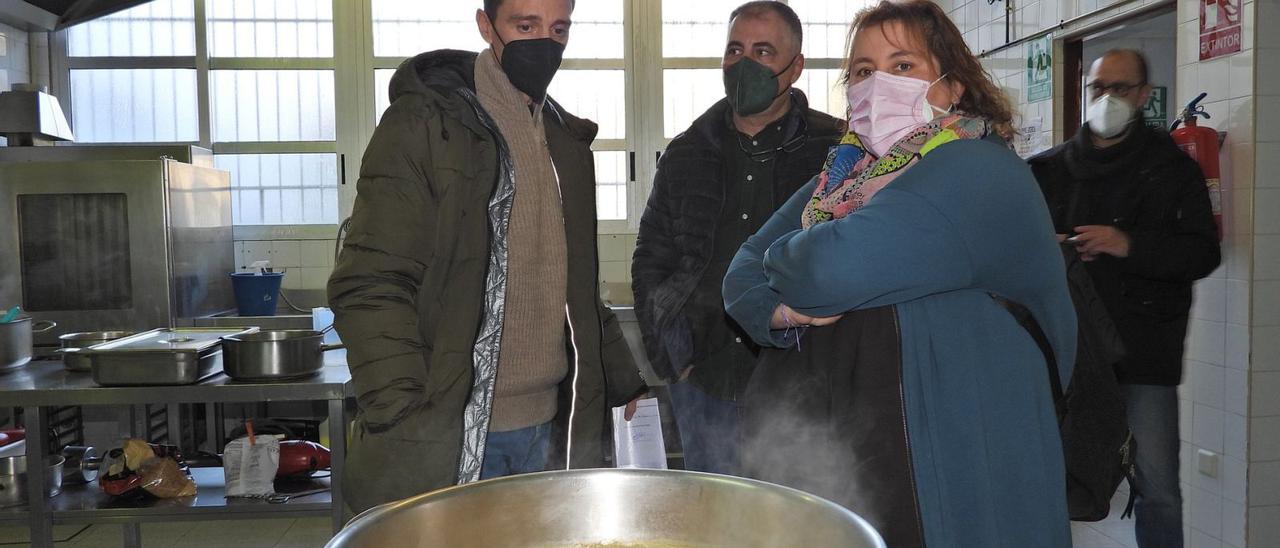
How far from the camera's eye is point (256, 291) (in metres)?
4.39

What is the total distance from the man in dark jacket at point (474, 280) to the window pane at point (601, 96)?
3.15 metres

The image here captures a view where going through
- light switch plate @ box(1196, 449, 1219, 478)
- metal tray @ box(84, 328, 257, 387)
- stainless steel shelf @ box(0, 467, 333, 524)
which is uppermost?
metal tray @ box(84, 328, 257, 387)

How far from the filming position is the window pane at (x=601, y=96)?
4902mm

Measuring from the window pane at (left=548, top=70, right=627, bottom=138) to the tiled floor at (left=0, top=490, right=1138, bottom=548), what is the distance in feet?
7.88

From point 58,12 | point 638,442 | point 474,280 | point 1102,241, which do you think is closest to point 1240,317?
point 1102,241

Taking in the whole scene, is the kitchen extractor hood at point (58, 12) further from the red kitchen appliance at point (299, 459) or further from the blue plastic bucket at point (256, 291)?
the red kitchen appliance at point (299, 459)

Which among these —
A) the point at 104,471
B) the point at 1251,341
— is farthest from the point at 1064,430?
the point at 104,471

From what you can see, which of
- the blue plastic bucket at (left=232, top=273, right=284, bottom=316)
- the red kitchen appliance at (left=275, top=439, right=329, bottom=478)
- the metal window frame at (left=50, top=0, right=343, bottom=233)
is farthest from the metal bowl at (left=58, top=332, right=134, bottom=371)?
the metal window frame at (left=50, top=0, right=343, bottom=233)

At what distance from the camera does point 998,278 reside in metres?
1.18

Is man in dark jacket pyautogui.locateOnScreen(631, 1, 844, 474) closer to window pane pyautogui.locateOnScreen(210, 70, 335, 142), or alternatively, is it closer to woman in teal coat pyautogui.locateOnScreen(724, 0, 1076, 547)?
woman in teal coat pyautogui.locateOnScreen(724, 0, 1076, 547)

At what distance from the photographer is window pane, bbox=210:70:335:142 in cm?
474

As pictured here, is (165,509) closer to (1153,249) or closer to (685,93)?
(1153,249)

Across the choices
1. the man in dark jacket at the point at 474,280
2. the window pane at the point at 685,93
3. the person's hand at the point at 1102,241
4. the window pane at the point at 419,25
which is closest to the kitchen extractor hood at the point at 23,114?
the window pane at the point at 419,25

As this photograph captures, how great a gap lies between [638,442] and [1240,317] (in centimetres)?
202
